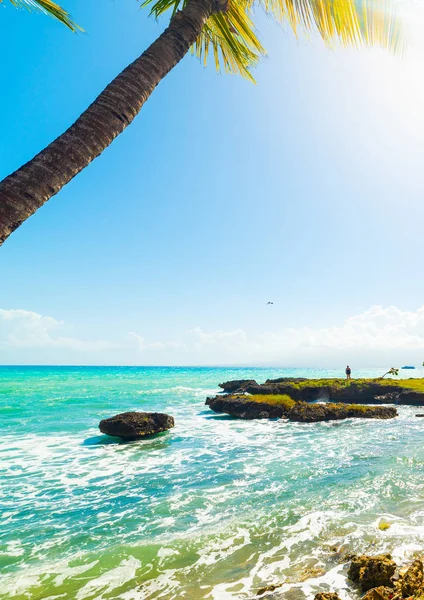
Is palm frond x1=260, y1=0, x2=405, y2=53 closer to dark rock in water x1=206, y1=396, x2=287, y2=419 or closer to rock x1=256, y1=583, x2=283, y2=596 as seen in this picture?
rock x1=256, y1=583, x2=283, y2=596

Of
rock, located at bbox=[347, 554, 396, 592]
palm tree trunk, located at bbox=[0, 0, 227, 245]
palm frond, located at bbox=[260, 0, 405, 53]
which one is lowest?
rock, located at bbox=[347, 554, 396, 592]

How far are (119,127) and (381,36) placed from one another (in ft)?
19.1

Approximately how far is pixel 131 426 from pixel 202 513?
397 inches

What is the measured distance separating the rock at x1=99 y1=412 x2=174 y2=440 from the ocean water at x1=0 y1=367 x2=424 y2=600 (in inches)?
31.2

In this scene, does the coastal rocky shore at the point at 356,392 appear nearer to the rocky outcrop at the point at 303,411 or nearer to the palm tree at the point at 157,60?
the rocky outcrop at the point at 303,411

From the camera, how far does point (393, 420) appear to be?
75.9ft

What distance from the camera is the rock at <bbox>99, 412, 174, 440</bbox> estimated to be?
18188 mm

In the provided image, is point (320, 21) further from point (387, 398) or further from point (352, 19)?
point (387, 398)

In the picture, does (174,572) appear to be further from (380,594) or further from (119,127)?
(119,127)

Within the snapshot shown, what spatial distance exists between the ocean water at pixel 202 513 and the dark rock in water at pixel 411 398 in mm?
15406

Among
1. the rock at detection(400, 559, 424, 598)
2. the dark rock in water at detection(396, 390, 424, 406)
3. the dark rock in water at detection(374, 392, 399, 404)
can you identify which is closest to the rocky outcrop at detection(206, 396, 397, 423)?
the dark rock in water at detection(374, 392, 399, 404)

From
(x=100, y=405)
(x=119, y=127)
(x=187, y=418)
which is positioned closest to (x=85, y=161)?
(x=119, y=127)

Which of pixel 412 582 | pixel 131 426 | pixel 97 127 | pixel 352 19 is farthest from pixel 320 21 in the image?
pixel 131 426

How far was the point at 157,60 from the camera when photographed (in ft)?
16.7
